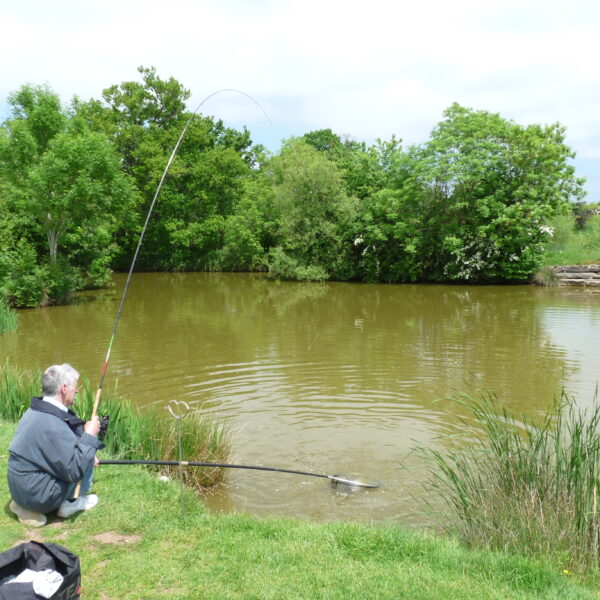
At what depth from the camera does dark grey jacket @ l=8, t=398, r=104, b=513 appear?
4246 millimetres

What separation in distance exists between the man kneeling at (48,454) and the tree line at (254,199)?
56.2ft

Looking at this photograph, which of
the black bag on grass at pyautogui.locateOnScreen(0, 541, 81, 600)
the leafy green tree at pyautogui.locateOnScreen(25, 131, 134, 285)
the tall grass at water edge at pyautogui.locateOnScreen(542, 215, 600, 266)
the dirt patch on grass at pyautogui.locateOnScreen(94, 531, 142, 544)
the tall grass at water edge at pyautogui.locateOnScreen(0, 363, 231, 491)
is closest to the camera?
the black bag on grass at pyautogui.locateOnScreen(0, 541, 81, 600)

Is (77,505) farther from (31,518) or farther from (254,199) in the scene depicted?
(254,199)

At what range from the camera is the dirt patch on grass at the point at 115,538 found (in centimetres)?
423

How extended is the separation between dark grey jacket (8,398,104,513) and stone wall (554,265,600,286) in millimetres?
28476

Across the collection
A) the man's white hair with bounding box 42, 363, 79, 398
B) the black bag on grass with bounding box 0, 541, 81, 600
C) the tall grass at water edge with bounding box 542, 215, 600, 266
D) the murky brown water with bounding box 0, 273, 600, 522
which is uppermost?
the tall grass at water edge with bounding box 542, 215, 600, 266

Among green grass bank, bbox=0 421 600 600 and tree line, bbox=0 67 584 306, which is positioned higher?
tree line, bbox=0 67 584 306

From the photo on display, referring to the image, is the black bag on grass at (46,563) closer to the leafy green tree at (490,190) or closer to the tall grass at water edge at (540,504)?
the tall grass at water edge at (540,504)

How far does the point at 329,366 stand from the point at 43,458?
846 cm

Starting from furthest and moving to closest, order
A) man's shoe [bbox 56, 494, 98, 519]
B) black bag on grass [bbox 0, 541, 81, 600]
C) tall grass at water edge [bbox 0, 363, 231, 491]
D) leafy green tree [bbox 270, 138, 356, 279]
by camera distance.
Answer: leafy green tree [bbox 270, 138, 356, 279], tall grass at water edge [bbox 0, 363, 231, 491], man's shoe [bbox 56, 494, 98, 519], black bag on grass [bbox 0, 541, 81, 600]

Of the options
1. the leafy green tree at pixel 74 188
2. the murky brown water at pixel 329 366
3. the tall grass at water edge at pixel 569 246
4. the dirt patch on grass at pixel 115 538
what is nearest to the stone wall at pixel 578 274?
the tall grass at water edge at pixel 569 246

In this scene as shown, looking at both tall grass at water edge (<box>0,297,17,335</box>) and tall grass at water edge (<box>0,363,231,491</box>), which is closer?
tall grass at water edge (<box>0,363,231,491</box>)

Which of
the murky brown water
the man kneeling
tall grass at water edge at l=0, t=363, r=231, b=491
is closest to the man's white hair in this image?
the man kneeling

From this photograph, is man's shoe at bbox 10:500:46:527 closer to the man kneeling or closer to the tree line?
the man kneeling
